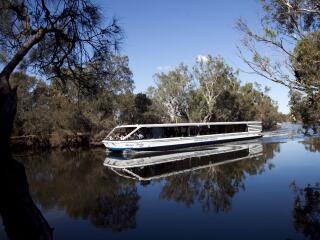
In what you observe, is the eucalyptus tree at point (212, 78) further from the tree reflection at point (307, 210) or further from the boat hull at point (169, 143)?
the tree reflection at point (307, 210)

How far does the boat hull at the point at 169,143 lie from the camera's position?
28844 millimetres

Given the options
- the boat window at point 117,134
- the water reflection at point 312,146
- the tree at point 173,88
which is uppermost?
the tree at point 173,88

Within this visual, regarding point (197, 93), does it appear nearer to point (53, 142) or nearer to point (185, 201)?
point (53, 142)

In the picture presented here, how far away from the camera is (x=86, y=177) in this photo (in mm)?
19219

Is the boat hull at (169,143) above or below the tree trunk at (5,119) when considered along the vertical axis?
below

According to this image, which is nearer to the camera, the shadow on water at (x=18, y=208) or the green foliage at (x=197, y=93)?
the shadow on water at (x=18, y=208)

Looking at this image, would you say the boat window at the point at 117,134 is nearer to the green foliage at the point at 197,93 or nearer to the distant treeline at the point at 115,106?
the distant treeline at the point at 115,106

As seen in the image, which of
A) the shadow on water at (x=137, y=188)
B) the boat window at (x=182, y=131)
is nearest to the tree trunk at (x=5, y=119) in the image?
the shadow on water at (x=137, y=188)

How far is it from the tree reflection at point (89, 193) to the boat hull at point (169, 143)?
5576mm

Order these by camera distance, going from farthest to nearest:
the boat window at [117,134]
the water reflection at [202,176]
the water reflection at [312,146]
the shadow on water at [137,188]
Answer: the boat window at [117,134]
the water reflection at [312,146]
the water reflection at [202,176]
the shadow on water at [137,188]

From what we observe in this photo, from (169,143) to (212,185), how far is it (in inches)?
647

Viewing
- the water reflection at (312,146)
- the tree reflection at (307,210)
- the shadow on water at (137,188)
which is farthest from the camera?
the water reflection at (312,146)

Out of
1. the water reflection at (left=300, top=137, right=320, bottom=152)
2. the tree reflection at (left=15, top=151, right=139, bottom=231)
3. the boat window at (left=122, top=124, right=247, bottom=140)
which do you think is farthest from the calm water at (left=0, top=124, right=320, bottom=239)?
the water reflection at (left=300, top=137, right=320, bottom=152)

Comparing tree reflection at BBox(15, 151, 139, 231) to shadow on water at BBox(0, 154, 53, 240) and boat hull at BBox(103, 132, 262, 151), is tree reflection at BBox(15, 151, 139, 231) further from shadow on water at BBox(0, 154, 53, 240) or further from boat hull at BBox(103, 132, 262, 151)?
shadow on water at BBox(0, 154, 53, 240)
